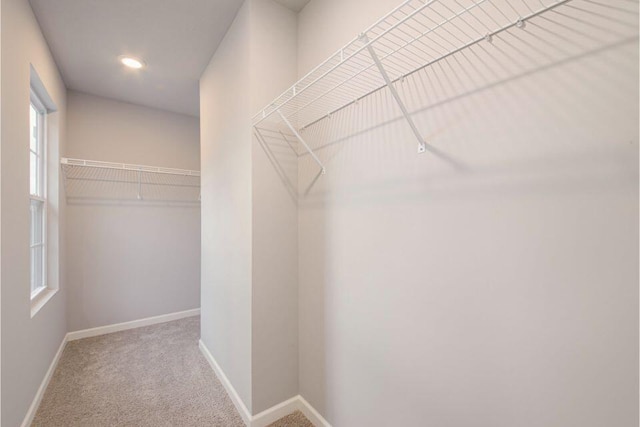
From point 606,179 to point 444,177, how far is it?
0.40 m

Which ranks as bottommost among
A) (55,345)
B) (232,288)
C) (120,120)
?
(55,345)

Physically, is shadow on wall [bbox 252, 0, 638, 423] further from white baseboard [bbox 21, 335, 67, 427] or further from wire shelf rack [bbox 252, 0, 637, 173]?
white baseboard [bbox 21, 335, 67, 427]

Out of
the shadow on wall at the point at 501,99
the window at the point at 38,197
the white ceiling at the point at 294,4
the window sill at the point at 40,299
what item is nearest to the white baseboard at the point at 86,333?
the window sill at the point at 40,299

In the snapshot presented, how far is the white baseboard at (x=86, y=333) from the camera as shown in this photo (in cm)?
170

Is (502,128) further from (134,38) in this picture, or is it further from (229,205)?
(134,38)

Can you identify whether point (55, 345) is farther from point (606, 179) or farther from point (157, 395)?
point (606, 179)

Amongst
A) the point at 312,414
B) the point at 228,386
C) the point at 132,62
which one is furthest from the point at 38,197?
the point at 312,414

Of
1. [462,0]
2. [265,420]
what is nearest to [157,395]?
[265,420]

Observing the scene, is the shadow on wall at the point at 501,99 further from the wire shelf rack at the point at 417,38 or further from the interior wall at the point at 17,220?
the interior wall at the point at 17,220

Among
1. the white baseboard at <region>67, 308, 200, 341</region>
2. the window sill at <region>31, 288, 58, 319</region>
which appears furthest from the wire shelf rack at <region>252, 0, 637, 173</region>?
the white baseboard at <region>67, 308, 200, 341</region>

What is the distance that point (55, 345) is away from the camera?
230cm

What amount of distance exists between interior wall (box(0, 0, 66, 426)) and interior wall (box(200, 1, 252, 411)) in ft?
3.42

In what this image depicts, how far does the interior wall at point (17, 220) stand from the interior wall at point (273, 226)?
1175mm

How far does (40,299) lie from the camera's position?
6.99 ft
